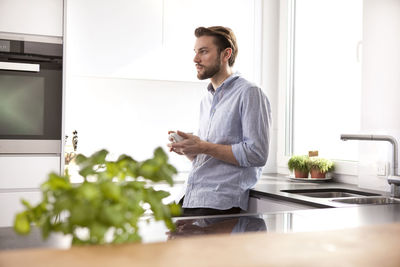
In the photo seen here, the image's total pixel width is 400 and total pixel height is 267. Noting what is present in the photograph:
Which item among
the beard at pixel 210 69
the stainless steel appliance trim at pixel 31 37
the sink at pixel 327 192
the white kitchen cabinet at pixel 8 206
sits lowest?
the white kitchen cabinet at pixel 8 206

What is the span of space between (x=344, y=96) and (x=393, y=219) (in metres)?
1.73

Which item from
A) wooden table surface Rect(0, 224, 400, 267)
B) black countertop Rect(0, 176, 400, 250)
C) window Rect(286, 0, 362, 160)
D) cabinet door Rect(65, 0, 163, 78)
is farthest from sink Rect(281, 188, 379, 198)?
wooden table surface Rect(0, 224, 400, 267)

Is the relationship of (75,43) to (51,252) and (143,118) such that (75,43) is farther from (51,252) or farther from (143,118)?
(51,252)

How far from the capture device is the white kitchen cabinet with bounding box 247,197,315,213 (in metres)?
2.43

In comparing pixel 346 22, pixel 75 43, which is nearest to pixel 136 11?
pixel 75 43

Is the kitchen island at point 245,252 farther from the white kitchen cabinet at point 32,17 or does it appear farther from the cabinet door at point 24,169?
the white kitchen cabinet at point 32,17

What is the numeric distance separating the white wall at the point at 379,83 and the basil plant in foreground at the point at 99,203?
2108 mm

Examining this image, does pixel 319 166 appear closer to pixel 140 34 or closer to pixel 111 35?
pixel 140 34

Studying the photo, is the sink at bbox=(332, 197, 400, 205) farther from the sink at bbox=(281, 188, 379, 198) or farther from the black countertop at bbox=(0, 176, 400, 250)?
the black countertop at bbox=(0, 176, 400, 250)

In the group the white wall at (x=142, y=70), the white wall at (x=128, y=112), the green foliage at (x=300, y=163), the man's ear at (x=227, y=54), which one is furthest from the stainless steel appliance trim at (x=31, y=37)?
the green foliage at (x=300, y=163)

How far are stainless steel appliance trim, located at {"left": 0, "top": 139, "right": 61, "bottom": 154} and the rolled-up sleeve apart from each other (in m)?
1.23

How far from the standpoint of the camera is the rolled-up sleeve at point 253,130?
233 centimetres

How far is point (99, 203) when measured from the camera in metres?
0.70

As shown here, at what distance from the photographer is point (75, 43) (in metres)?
3.21
